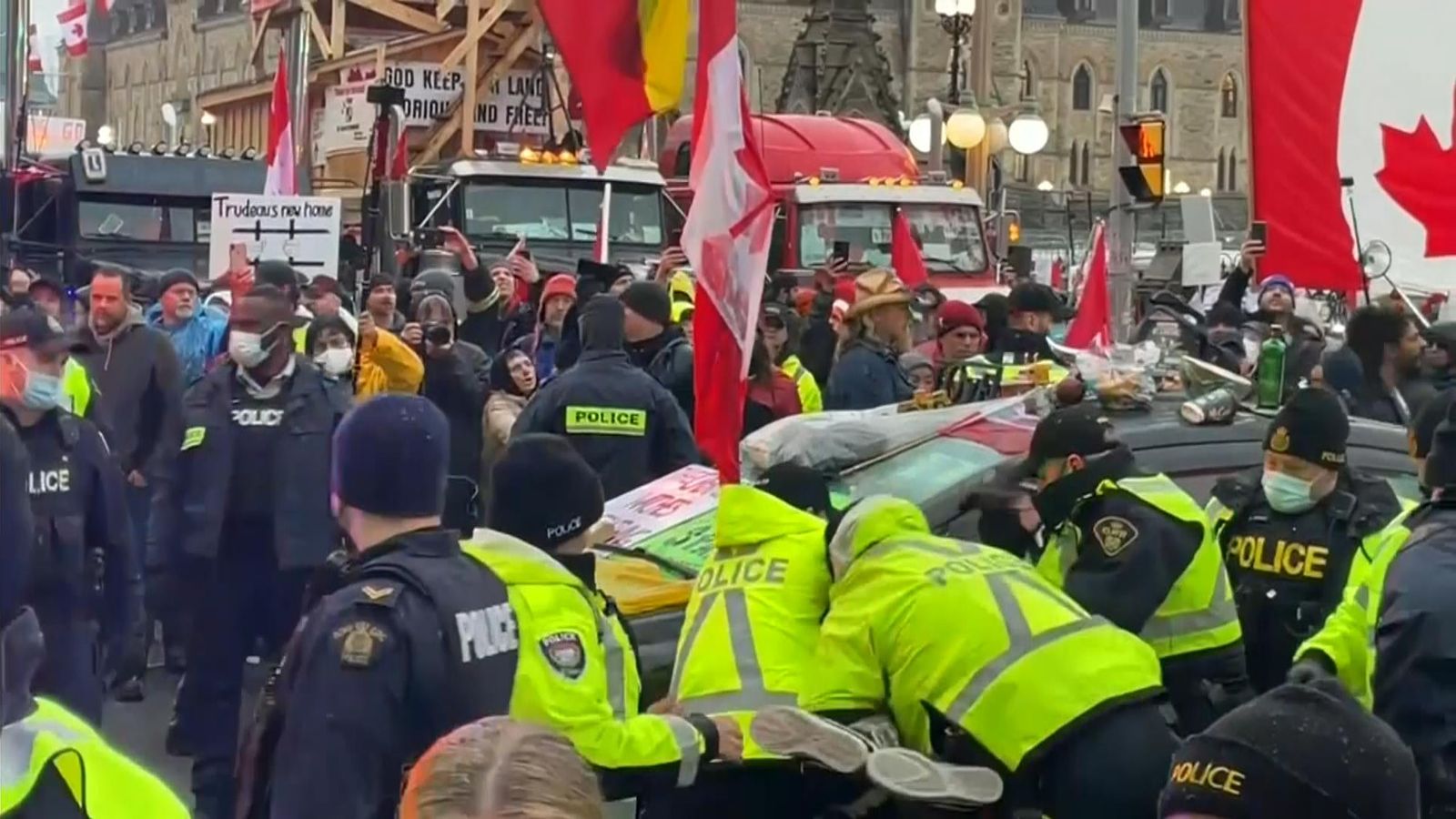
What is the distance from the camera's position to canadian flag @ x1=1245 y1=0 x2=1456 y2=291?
7.46 m

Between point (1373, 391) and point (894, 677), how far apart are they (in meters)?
5.50

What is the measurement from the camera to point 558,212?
2145 cm

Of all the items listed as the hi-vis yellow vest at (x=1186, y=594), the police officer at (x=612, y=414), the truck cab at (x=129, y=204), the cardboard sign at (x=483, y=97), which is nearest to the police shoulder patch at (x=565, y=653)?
the hi-vis yellow vest at (x=1186, y=594)

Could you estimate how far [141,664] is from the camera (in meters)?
10.5

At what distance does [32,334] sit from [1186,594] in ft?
13.5

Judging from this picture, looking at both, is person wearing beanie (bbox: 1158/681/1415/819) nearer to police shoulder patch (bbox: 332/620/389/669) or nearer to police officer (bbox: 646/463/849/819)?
police shoulder patch (bbox: 332/620/389/669)

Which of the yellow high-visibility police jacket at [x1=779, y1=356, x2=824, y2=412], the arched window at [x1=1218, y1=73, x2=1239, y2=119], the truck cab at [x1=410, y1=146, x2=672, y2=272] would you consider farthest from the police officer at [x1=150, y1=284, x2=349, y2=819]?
the arched window at [x1=1218, y1=73, x2=1239, y2=119]

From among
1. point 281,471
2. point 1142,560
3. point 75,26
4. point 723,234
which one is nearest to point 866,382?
point 281,471

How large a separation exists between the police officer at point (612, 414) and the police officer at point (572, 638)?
12.6 feet

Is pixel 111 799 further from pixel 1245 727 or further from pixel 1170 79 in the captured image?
pixel 1170 79

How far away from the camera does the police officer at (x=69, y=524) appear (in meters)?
7.52

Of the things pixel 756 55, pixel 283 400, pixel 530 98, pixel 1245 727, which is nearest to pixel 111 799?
pixel 1245 727

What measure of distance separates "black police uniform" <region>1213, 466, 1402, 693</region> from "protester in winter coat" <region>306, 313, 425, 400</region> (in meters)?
4.62

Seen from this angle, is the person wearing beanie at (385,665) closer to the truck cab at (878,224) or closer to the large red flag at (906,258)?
the large red flag at (906,258)
